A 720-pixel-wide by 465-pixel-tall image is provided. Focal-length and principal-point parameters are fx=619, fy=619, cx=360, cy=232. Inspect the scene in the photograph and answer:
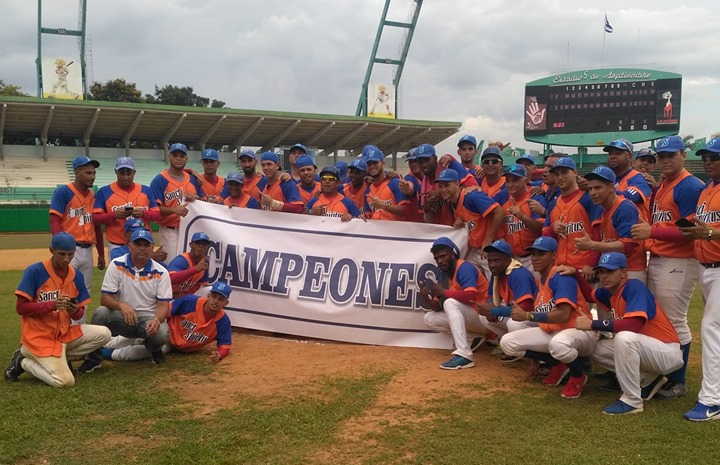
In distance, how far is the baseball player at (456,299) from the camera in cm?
592

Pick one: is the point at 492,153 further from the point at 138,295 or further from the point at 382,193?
the point at 138,295

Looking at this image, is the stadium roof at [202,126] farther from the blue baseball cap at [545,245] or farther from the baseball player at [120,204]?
the blue baseball cap at [545,245]

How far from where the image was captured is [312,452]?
3875mm

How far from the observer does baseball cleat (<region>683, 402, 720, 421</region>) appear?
437 cm

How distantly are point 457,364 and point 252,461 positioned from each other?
259cm

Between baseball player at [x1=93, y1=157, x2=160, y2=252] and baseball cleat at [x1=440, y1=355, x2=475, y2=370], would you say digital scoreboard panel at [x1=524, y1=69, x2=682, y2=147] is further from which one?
baseball cleat at [x1=440, y1=355, x2=475, y2=370]

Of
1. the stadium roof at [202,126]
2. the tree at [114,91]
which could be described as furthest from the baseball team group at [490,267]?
the tree at [114,91]

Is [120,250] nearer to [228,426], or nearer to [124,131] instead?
[228,426]

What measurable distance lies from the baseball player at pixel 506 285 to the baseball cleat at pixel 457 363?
46 cm

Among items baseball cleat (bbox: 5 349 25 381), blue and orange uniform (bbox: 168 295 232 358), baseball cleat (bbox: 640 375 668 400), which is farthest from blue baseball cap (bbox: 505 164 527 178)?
baseball cleat (bbox: 5 349 25 381)

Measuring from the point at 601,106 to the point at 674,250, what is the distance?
3520 centimetres

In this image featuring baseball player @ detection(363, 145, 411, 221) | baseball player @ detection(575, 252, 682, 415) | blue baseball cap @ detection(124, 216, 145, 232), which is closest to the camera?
baseball player @ detection(575, 252, 682, 415)

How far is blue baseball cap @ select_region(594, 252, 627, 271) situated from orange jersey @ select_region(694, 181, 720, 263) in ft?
1.72

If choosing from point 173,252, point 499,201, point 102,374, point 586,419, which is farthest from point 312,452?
point 173,252
